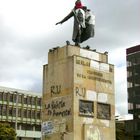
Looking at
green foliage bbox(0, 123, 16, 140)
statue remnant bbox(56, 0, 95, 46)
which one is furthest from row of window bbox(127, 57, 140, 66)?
statue remnant bbox(56, 0, 95, 46)

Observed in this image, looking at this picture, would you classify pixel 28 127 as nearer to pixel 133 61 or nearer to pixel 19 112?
pixel 19 112

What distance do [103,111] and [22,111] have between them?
8467 centimetres

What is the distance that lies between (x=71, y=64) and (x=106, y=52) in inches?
95.2

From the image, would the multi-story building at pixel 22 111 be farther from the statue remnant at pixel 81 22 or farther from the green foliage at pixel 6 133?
the statue remnant at pixel 81 22

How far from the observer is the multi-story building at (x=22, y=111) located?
332 feet

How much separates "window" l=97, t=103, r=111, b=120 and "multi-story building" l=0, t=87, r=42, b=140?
3153 inches

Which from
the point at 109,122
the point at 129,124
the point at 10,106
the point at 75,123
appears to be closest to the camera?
the point at 75,123

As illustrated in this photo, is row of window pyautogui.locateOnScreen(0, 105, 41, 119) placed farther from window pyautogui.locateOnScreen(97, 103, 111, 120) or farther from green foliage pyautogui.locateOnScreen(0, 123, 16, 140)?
window pyautogui.locateOnScreen(97, 103, 111, 120)

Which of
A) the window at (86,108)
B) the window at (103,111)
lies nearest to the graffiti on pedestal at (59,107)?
the window at (86,108)

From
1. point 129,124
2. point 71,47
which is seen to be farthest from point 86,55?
point 129,124

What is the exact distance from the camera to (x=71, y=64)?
19.9 metres

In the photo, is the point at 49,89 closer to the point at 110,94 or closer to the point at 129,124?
the point at 110,94

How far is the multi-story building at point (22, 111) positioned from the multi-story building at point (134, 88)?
26.6 m

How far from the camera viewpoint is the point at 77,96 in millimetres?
19609
